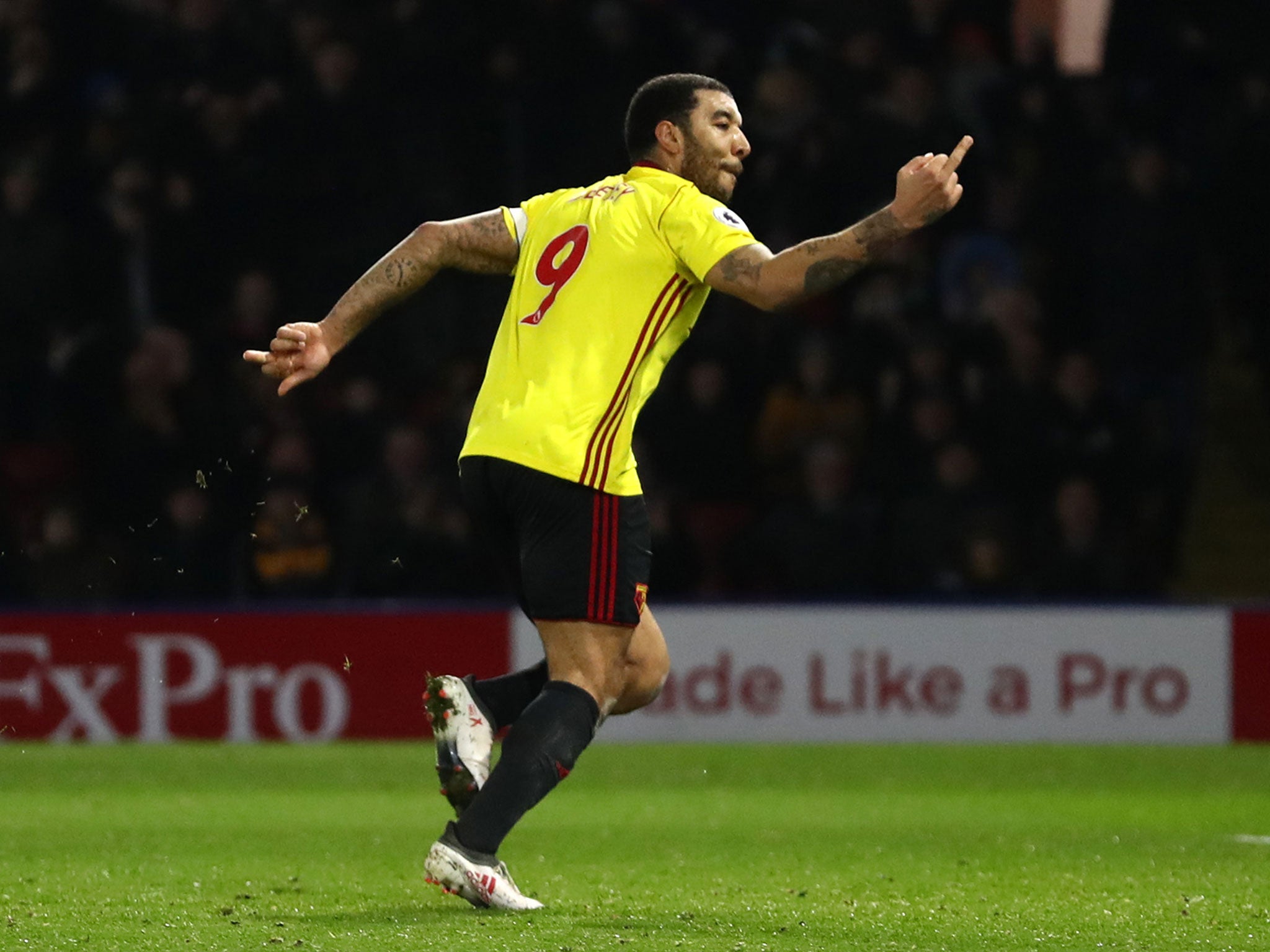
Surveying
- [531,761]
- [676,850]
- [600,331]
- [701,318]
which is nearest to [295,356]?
[600,331]

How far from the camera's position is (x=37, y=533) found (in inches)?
420

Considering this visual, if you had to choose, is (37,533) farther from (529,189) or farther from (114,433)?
(529,189)

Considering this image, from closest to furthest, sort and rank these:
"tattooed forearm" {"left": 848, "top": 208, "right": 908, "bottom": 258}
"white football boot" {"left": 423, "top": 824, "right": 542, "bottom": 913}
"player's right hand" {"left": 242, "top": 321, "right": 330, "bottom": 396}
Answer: "tattooed forearm" {"left": 848, "top": 208, "right": 908, "bottom": 258}
"white football boot" {"left": 423, "top": 824, "right": 542, "bottom": 913}
"player's right hand" {"left": 242, "top": 321, "right": 330, "bottom": 396}

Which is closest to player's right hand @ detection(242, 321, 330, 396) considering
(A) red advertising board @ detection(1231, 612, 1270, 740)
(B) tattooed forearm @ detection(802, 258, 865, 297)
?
(B) tattooed forearm @ detection(802, 258, 865, 297)

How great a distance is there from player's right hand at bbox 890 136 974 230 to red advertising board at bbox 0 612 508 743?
21.0 ft

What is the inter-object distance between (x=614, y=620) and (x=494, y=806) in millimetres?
469

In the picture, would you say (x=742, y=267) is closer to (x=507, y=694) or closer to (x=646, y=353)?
(x=646, y=353)

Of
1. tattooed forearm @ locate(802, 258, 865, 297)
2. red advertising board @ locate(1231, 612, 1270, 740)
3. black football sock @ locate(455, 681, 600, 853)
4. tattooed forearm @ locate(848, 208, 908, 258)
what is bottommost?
red advertising board @ locate(1231, 612, 1270, 740)

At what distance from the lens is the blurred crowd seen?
10.7m

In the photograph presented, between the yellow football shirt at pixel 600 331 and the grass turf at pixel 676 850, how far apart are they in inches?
39.2

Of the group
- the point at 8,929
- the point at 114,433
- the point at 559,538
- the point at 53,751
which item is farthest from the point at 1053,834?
the point at 114,433

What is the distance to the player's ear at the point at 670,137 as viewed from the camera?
471cm

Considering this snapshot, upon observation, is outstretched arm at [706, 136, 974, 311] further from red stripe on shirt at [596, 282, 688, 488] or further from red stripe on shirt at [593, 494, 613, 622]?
red stripe on shirt at [593, 494, 613, 622]

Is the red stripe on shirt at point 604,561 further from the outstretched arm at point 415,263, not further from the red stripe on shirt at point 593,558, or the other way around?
the outstretched arm at point 415,263
